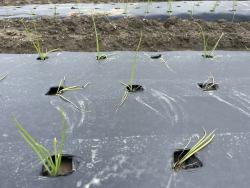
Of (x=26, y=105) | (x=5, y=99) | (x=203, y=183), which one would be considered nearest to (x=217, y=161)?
(x=203, y=183)

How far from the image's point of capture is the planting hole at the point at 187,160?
1.08 metres

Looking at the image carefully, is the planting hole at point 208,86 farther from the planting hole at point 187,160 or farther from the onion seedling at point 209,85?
the planting hole at point 187,160

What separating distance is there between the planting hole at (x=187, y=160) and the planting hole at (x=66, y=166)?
38cm

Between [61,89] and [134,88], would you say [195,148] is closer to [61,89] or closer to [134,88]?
[134,88]

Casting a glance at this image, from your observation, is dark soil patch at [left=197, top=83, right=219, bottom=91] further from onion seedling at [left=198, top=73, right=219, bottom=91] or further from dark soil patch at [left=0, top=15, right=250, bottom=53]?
dark soil patch at [left=0, top=15, right=250, bottom=53]

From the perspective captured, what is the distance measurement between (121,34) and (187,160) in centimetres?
144

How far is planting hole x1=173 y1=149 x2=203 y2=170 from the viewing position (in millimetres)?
1085

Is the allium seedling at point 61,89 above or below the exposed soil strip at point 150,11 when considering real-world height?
below

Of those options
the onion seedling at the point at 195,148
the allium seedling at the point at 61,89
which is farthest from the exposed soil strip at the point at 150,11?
the onion seedling at the point at 195,148

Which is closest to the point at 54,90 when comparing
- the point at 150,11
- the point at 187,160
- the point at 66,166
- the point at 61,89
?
the point at 61,89

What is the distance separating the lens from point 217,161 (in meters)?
1.09

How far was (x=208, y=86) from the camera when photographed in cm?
159

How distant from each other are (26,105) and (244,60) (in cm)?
134

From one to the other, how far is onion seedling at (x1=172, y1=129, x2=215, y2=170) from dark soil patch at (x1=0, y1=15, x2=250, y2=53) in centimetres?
102
